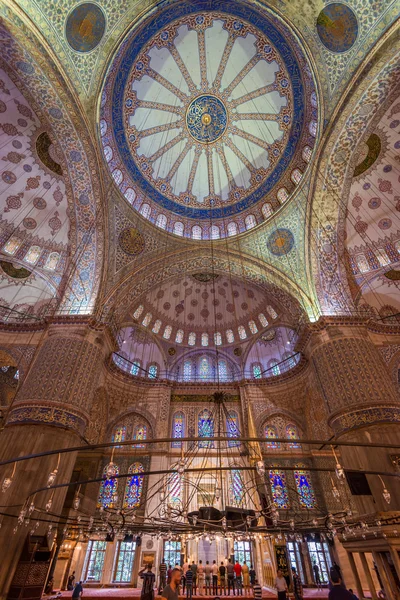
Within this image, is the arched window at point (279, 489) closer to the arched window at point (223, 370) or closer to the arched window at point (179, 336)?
the arched window at point (223, 370)

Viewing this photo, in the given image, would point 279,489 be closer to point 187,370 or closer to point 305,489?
point 305,489

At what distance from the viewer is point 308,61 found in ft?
31.6

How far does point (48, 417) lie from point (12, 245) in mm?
6706

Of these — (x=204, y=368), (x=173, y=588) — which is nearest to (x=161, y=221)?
(x=204, y=368)

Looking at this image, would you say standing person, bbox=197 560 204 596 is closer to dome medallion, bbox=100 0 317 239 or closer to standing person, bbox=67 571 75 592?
standing person, bbox=67 571 75 592

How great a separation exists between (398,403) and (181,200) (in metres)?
11.2

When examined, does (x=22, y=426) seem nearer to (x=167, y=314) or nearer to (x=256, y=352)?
(x=167, y=314)

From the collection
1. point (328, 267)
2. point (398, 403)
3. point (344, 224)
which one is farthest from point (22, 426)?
point (344, 224)

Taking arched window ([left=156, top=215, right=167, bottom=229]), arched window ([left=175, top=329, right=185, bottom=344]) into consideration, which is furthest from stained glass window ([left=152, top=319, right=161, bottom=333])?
arched window ([left=156, top=215, right=167, bottom=229])

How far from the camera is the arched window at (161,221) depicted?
44.0 feet

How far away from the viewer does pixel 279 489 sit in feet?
40.9

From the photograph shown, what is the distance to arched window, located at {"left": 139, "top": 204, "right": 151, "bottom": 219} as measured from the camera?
1310 cm

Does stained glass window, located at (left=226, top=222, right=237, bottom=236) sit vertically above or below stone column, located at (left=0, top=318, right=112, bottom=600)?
above

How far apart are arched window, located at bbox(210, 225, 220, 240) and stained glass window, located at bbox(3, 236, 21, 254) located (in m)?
7.71
